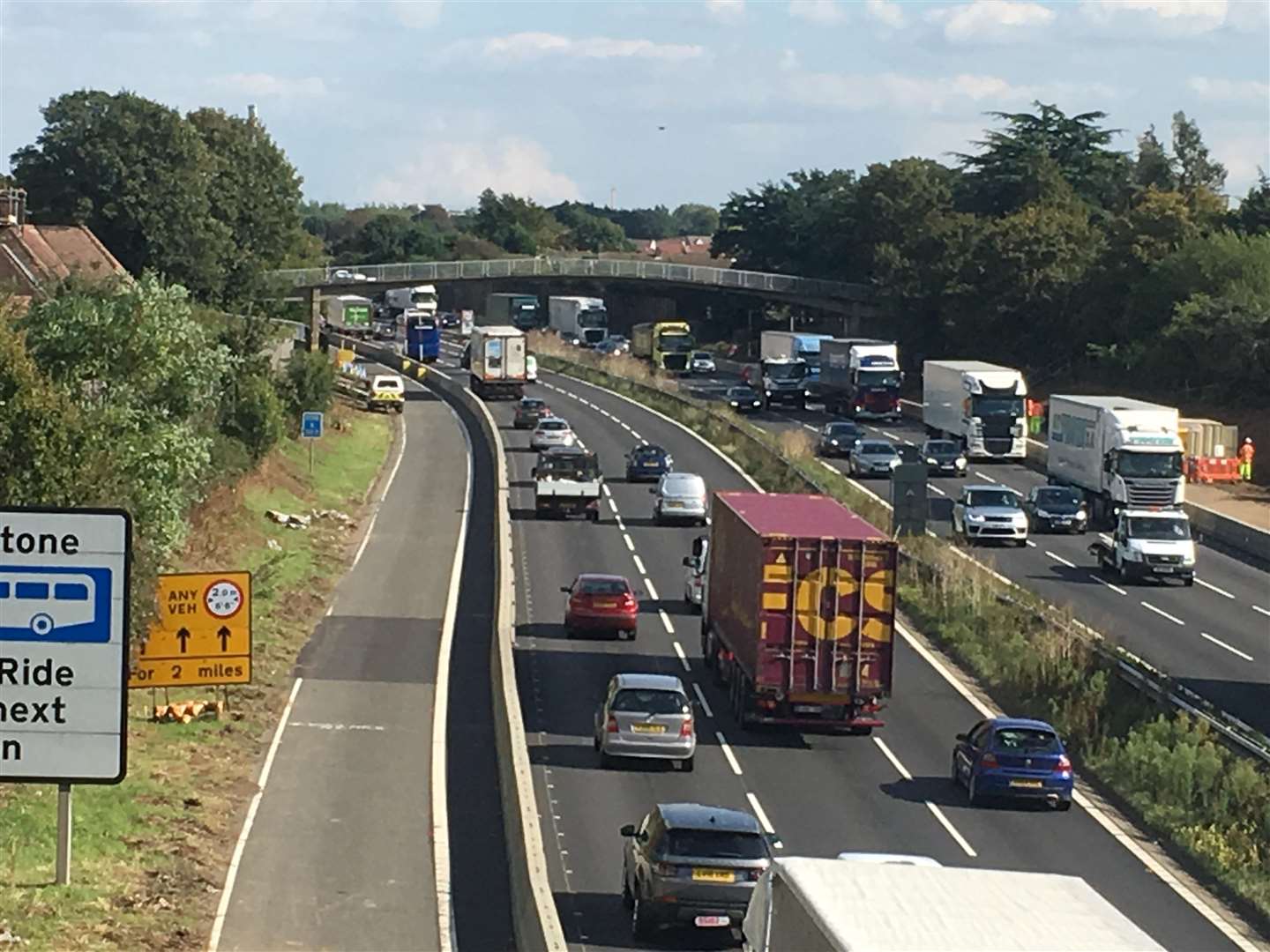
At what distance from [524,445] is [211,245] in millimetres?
21678

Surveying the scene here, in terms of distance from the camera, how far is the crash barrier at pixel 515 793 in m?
20.9

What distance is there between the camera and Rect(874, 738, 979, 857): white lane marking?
2956cm

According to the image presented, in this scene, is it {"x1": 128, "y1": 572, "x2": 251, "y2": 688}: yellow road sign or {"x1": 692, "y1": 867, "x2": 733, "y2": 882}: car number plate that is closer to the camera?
{"x1": 692, "y1": 867, "x2": 733, "y2": 882}: car number plate

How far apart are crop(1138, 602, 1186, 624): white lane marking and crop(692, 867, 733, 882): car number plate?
95.7ft

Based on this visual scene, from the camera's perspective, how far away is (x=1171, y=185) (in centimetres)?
14488

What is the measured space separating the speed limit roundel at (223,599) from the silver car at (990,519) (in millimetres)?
34428

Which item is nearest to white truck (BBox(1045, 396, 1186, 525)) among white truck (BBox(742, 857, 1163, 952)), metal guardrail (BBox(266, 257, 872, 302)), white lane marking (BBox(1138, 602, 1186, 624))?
white lane marking (BBox(1138, 602, 1186, 624))

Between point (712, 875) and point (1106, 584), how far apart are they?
112ft

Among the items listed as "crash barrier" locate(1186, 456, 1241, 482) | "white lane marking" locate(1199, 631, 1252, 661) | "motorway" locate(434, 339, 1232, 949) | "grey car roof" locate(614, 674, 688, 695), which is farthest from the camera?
"crash barrier" locate(1186, 456, 1241, 482)

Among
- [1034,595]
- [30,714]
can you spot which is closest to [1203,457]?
[1034,595]

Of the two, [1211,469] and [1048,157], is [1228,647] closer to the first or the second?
[1211,469]

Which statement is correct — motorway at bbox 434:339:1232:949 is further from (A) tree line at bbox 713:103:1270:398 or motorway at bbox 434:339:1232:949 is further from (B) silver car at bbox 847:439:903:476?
(A) tree line at bbox 713:103:1270:398

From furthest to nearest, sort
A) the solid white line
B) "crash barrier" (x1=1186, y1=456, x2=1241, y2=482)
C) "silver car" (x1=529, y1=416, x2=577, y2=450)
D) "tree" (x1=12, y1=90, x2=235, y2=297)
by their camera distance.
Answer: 1. "tree" (x1=12, y1=90, x2=235, y2=297)
2. "silver car" (x1=529, y1=416, x2=577, y2=450)
3. "crash barrier" (x1=1186, y1=456, x2=1241, y2=482)
4. the solid white line

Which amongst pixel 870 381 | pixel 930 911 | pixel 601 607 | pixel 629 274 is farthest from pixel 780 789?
pixel 629 274
